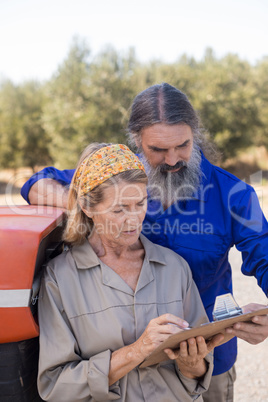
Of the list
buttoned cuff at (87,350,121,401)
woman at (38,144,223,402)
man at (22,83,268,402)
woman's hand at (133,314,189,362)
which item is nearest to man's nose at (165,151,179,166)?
man at (22,83,268,402)

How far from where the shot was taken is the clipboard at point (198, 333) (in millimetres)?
1434

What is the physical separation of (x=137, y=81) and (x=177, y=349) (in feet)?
57.0

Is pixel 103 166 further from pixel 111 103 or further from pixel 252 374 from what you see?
pixel 111 103

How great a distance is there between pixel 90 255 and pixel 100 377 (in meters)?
0.54

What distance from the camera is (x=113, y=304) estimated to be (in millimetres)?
1761

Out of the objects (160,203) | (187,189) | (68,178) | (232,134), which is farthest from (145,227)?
(232,134)

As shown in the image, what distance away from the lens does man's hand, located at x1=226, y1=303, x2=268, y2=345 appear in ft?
5.46

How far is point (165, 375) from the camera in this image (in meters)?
1.80

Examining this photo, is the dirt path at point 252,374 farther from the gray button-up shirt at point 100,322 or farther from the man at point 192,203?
the gray button-up shirt at point 100,322

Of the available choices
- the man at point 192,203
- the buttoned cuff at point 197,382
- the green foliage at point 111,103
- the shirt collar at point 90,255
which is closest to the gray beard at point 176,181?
the man at point 192,203

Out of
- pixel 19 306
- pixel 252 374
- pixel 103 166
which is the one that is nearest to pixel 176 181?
pixel 103 166

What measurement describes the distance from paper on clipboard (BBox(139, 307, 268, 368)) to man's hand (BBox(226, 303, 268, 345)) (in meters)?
0.04

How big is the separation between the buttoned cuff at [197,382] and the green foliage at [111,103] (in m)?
13.6

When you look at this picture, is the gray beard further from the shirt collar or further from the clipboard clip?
the clipboard clip
